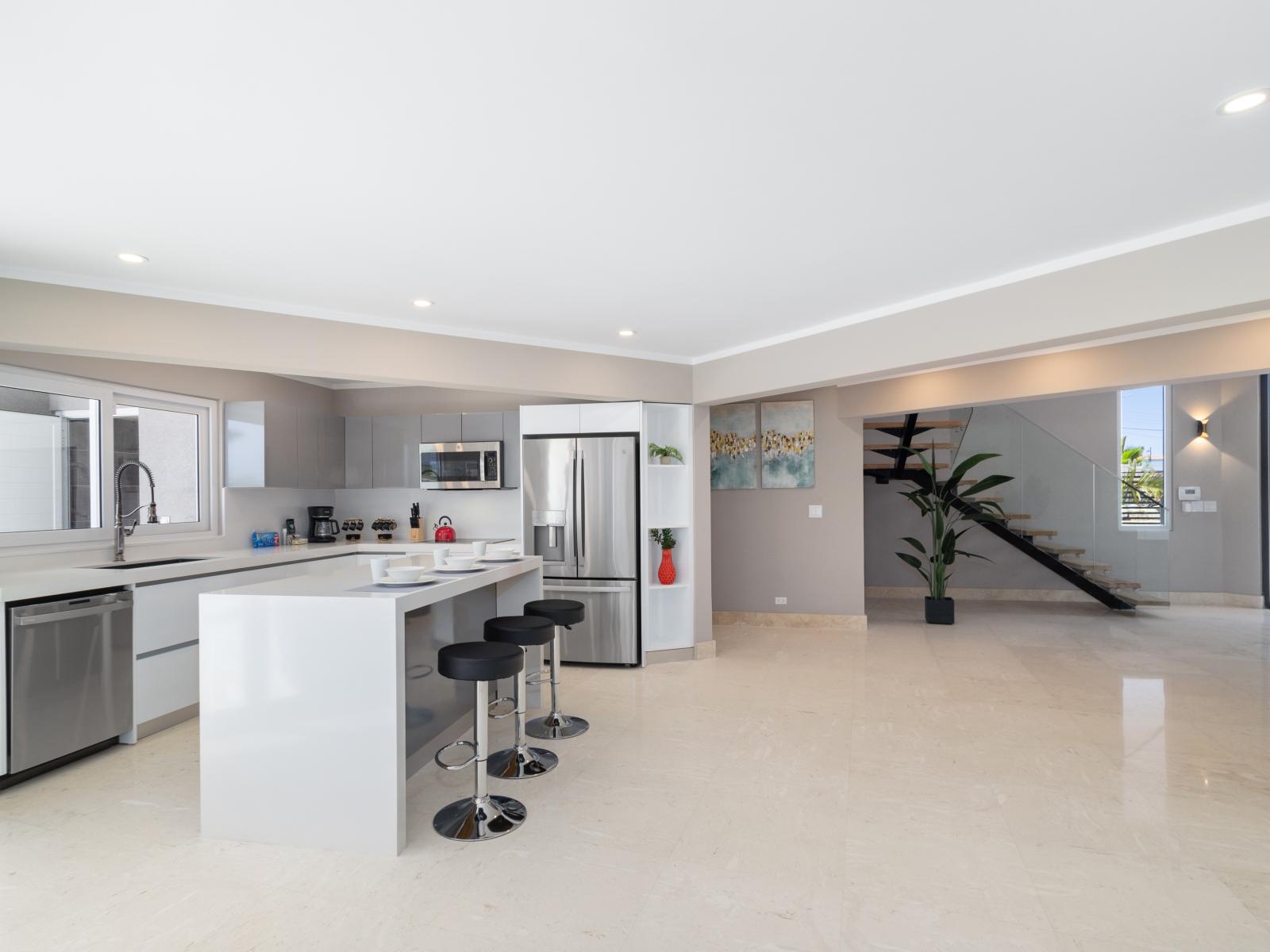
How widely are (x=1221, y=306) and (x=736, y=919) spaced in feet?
9.73

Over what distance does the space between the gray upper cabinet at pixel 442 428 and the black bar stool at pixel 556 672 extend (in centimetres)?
250

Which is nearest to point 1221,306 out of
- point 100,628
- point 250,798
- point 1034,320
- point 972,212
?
point 1034,320

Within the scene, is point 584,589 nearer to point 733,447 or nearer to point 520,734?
point 520,734

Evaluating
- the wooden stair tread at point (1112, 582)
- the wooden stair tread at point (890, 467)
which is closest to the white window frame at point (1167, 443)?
the wooden stair tread at point (1112, 582)

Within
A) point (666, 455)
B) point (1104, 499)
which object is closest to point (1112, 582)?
point (1104, 499)

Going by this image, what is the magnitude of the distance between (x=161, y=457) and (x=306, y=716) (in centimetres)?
324

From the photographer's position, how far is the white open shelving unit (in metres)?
5.58

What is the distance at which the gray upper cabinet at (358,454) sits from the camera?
6242 millimetres

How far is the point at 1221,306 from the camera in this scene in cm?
283

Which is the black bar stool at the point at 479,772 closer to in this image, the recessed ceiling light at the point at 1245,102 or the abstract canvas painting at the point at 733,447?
the recessed ceiling light at the point at 1245,102

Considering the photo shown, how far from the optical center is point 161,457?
4.93 meters

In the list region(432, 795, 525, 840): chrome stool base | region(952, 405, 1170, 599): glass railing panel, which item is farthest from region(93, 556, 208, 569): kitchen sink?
region(952, 405, 1170, 599): glass railing panel

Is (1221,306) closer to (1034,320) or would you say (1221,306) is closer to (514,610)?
(1034,320)

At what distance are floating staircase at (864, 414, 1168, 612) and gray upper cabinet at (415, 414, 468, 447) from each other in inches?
169
